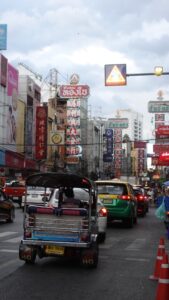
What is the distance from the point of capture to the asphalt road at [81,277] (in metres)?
8.34

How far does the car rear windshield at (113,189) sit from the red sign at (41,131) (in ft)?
143

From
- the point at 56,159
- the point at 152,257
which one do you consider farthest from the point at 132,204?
the point at 56,159

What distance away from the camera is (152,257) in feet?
42.1

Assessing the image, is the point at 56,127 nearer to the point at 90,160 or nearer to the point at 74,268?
the point at 90,160

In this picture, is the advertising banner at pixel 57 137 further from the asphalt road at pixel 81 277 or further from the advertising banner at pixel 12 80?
the asphalt road at pixel 81 277

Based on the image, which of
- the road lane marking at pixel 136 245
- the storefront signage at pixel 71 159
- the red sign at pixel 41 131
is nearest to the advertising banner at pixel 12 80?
the red sign at pixel 41 131

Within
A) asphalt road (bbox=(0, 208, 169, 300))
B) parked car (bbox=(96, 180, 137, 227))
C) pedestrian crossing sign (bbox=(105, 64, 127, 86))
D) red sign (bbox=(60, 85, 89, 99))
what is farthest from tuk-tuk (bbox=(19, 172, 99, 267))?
red sign (bbox=(60, 85, 89, 99))

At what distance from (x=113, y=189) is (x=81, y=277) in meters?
11.5

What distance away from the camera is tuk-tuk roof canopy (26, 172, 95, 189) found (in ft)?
37.0

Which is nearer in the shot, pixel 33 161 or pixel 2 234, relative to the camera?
pixel 2 234

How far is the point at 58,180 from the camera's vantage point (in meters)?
11.7

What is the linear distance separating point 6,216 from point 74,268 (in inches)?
470

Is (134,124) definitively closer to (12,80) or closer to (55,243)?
(12,80)

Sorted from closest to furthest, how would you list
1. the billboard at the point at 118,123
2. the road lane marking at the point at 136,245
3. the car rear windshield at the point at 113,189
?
the road lane marking at the point at 136,245
the car rear windshield at the point at 113,189
the billboard at the point at 118,123
